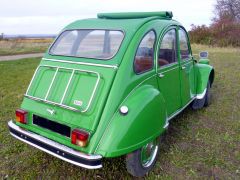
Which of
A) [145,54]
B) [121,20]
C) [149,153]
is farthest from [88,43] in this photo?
[149,153]

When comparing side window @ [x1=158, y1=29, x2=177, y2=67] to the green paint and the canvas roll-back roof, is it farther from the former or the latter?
the canvas roll-back roof

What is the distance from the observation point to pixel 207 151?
4.02 meters

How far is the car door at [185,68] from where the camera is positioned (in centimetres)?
444

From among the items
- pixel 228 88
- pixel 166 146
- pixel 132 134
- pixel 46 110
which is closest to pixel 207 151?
pixel 166 146

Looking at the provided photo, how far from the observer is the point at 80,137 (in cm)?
Answer: 286

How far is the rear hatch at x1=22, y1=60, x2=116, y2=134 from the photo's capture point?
3.01m

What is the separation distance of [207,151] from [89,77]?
2013 mm

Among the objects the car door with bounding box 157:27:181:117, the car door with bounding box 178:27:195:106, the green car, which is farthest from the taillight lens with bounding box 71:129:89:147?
the car door with bounding box 178:27:195:106

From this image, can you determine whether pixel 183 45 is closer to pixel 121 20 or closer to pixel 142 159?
pixel 121 20

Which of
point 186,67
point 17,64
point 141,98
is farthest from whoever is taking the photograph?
point 17,64

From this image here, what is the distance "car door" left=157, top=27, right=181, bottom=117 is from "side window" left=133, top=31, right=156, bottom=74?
159mm

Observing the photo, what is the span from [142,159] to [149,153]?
0.19 metres

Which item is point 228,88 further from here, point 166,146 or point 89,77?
point 89,77

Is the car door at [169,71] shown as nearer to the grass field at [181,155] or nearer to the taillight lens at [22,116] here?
the grass field at [181,155]
